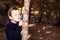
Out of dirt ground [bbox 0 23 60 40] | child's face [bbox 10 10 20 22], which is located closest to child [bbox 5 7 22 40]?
child's face [bbox 10 10 20 22]

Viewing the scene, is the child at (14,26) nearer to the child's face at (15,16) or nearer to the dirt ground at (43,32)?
the child's face at (15,16)

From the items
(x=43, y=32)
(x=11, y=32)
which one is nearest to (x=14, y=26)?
(x=11, y=32)

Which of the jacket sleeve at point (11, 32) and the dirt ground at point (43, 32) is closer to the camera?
the jacket sleeve at point (11, 32)

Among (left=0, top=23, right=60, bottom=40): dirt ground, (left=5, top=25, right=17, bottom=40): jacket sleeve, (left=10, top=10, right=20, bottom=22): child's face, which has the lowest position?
(left=0, top=23, right=60, bottom=40): dirt ground

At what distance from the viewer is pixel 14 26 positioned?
4.02m

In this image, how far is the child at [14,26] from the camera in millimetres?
3949

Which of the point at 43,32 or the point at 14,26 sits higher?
the point at 14,26

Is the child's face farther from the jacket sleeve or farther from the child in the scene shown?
the jacket sleeve

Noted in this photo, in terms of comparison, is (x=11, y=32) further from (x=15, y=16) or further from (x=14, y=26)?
(x=15, y=16)

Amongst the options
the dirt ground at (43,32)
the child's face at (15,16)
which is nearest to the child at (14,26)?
the child's face at (15,16)

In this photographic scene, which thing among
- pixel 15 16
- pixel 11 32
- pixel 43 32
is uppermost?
pixel 15 16

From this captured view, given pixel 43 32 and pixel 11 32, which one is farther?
pixel 43 32

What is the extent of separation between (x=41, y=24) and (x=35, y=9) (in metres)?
0.60

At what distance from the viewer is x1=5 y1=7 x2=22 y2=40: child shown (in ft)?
13.0
